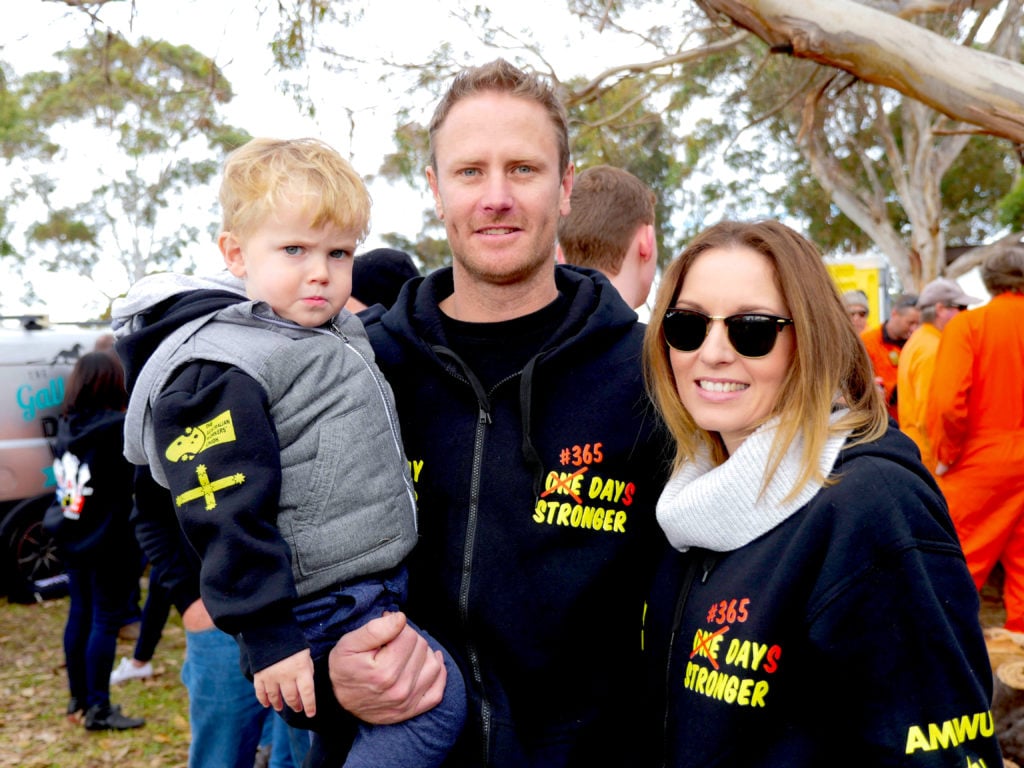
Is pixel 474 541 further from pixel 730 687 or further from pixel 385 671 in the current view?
pixel 730 687

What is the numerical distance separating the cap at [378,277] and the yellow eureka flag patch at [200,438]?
2238 millimetres

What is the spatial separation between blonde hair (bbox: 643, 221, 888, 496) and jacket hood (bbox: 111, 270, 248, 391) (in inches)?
46.5

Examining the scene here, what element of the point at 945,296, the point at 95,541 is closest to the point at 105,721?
the point at 95,541

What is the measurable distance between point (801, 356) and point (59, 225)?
29115 mm

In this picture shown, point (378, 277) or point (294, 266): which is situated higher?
point (294, 266)

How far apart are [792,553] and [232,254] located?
1.49m

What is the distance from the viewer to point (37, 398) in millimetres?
8102

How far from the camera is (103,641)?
220 inches

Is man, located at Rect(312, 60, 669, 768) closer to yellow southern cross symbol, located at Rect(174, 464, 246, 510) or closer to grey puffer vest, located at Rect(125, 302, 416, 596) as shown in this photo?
grey puffer vest, located at Rect(125, 302, 416, 596)

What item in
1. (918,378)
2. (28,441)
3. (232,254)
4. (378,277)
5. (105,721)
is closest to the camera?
(232,254)

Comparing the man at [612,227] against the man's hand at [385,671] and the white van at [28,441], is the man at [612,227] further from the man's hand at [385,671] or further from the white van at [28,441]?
the white van at [28,441]

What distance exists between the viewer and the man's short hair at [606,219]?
3.15 m

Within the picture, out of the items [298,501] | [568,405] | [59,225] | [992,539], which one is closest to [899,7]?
[992,539]

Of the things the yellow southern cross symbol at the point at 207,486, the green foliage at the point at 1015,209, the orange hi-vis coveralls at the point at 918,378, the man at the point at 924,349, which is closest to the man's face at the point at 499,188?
the yellow southern cross symbol at the point at 207,486
